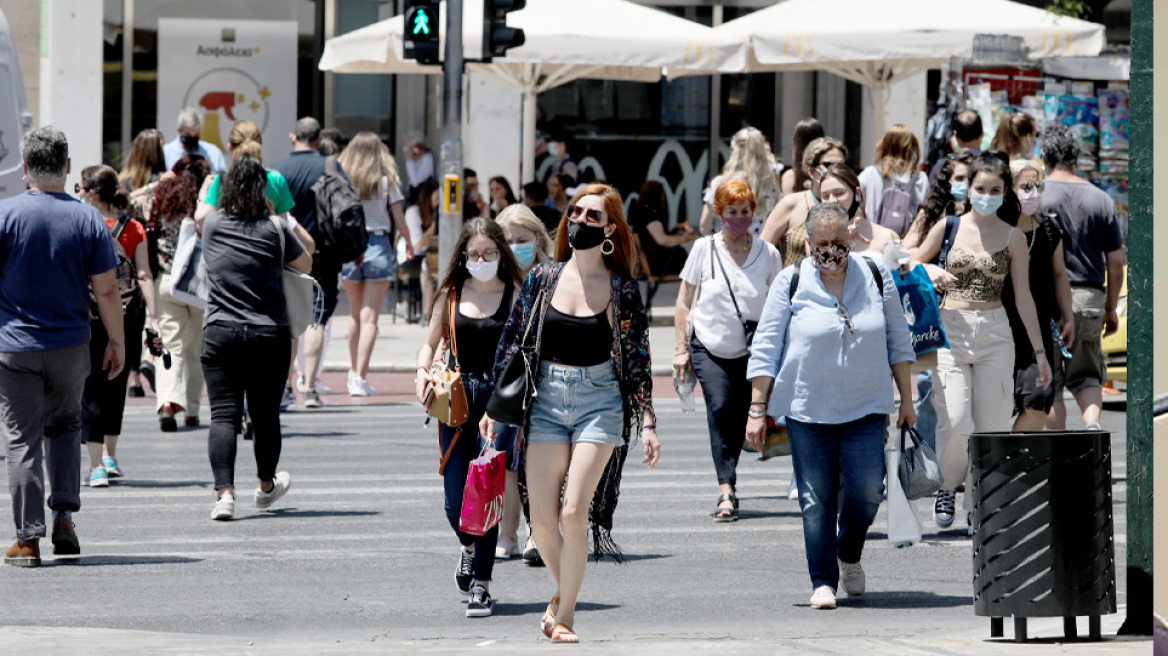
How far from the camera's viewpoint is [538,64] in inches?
784

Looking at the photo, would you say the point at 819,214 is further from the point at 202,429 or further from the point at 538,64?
the point at 538,64

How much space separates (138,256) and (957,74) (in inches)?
333

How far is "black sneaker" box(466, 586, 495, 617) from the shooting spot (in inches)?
296

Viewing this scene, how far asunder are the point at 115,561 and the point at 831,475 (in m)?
3.36

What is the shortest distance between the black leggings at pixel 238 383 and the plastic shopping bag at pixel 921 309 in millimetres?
3286

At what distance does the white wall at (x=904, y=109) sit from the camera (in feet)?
84.8

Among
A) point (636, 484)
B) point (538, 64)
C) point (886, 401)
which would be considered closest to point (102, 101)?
point (538, 64)

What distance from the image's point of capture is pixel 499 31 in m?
16.1

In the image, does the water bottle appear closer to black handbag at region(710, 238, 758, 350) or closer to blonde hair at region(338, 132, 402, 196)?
black handbag at region(710, 238, 758, 350)

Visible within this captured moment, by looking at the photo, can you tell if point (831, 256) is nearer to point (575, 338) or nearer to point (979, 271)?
point (575, 338)

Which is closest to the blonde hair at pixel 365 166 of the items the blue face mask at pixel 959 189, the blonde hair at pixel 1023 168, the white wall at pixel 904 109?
the blonde hair at pixel 1023 168

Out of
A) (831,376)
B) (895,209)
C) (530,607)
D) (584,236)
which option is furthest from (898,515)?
(895,209)

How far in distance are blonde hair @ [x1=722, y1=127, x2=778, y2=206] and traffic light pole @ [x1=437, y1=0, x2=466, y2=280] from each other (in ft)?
15.1

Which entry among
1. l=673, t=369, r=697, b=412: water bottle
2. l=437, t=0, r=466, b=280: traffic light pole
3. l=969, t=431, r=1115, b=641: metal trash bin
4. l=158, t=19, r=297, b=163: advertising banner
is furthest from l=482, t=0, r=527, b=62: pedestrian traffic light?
l=969, t=431, r=1115, b=641: metal trash bin
